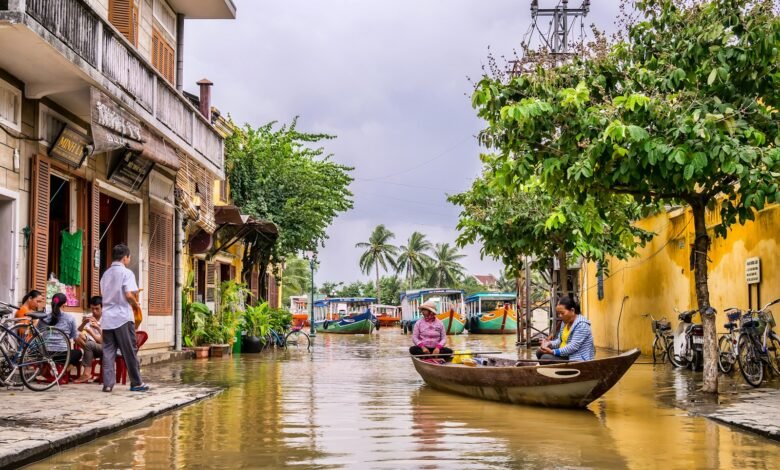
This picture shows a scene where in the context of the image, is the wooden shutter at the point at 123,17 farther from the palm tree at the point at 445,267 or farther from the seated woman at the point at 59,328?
the palm tree at the point at 445,267

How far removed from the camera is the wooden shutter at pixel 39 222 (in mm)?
13250

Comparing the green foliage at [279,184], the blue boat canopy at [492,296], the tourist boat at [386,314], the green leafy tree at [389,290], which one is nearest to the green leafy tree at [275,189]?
the green foliage at [279,184]

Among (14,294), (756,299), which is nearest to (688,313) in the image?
(756,299)

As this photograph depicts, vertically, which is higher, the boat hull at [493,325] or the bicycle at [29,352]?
the bicycle at [29,352]

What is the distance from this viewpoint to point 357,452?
7.62m

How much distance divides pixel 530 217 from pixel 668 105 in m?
10.6

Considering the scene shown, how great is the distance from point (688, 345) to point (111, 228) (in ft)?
36.5

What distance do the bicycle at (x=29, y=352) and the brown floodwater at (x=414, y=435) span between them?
6.02 ft

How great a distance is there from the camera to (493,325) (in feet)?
179

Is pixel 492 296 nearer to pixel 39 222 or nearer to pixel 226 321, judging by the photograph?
pixel 226 321

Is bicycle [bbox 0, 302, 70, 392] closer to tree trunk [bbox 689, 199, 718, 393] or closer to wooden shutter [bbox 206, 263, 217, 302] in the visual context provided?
tree trunk [bbox 689, 199, 718, 393]

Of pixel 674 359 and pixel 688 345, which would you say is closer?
pixel 688 345

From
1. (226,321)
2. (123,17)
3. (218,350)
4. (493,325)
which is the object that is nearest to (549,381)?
(123,17)

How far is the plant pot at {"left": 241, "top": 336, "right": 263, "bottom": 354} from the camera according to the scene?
2423 cm
